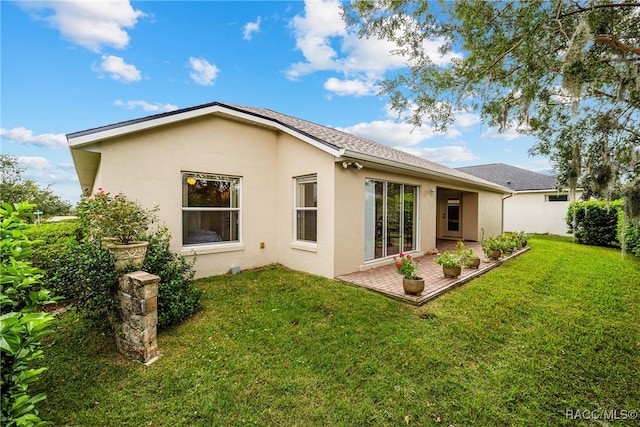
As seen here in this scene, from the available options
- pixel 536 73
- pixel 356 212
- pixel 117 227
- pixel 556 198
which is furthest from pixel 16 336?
pixel 556 198

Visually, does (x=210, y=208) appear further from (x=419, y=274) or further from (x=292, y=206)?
(x=419, y=274)

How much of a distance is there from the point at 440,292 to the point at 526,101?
13.6ft

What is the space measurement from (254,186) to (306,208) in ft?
6.02

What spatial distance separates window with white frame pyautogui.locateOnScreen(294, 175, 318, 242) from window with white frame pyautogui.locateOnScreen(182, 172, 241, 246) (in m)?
1.82

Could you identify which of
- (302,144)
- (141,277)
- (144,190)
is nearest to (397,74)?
(302,144)

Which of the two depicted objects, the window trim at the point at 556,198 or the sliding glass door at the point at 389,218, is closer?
the sliding glass door at the point at 389,218

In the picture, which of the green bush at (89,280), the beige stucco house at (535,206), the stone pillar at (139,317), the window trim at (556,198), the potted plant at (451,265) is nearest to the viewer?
the stone pillar at (139,317)

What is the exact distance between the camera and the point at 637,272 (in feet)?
26.3

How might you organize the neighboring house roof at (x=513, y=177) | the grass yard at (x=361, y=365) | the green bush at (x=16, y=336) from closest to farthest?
the green bush at (x=16, y=336) → the grass yard at (x=361, y=365) → the neighboring house roof at (x=513, y=177)

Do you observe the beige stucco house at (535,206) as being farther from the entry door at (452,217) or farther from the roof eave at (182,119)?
the roof eave at (182,119)

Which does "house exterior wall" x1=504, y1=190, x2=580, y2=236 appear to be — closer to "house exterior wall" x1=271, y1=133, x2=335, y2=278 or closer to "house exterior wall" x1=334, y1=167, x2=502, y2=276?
"house exterior wall" x1=334, y1=167, x2=502, y2=276

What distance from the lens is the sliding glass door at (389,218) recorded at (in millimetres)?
8055

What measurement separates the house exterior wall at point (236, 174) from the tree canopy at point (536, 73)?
3.10 metres

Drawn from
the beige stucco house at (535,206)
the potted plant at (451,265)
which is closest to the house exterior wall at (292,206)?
the potted plant at (451,265)
